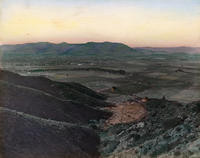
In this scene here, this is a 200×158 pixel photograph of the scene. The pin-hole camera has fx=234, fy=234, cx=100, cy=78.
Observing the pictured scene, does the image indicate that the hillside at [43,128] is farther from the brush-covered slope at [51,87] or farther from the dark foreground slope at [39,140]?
the brush-covered slope at [51,87]

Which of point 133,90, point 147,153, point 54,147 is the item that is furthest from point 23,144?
point 133,90

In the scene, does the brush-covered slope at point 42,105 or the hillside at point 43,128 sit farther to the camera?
the brush-covered slope at point 42,105

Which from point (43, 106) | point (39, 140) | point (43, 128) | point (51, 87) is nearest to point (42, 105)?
point (43, 106)

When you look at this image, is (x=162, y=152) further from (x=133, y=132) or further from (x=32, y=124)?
(x=32, y=124)

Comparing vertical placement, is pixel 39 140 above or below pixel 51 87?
below

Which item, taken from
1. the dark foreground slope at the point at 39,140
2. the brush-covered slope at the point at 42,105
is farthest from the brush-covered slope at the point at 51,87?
the dark foreground slope at the point at 39,140

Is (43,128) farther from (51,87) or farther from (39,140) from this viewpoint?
(51,87)
